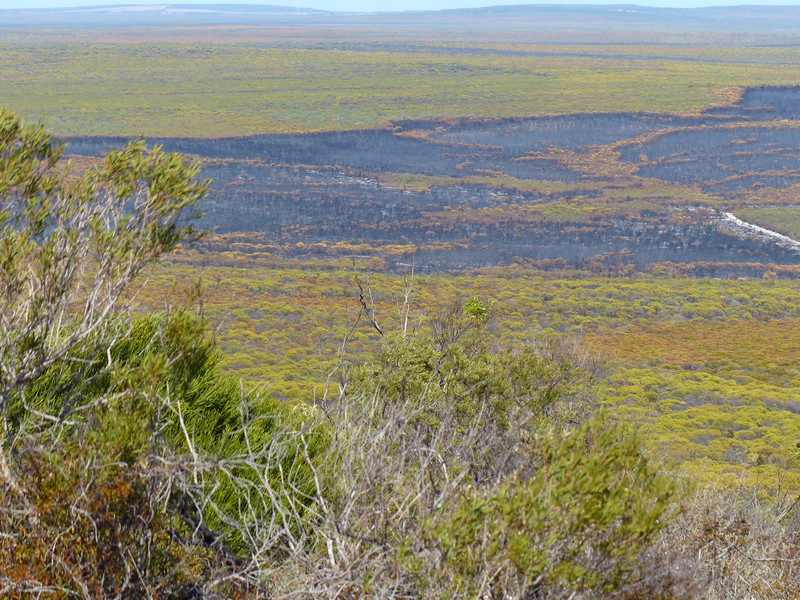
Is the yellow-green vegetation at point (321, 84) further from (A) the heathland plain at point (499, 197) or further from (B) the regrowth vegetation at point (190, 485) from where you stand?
(B) the regrowth vegetation at point (190, 485)

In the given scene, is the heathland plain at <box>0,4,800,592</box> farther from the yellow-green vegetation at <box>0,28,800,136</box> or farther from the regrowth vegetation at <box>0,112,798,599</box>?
the regrowth vegetation at <box>0,112,798,599</box>

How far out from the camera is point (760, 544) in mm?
10641

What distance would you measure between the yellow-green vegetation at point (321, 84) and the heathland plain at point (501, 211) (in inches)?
25.7

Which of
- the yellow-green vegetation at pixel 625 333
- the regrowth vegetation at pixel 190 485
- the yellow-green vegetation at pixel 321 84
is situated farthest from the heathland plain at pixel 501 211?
the regrowth vegetation at pixel 190 485

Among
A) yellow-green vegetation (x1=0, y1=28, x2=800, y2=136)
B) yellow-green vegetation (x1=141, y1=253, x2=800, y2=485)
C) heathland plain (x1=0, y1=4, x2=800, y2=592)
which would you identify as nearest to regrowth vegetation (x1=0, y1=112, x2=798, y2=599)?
heathland plain (x1=0, y1=4, x2=800, y2=592)

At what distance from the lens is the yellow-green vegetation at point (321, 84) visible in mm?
91500

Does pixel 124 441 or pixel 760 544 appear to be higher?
pixel 124 441

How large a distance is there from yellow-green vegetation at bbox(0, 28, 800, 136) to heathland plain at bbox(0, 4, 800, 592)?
652 mm

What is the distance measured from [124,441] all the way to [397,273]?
146ft

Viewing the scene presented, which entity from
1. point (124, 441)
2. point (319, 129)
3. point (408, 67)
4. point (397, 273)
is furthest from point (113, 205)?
point (408, 67)

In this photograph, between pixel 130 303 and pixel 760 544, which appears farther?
pixel 760 544

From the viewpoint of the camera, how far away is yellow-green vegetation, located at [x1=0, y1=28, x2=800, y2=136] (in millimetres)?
91500

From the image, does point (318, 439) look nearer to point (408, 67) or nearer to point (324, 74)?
point (324, 74)

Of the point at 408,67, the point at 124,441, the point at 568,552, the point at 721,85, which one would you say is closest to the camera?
the point at 568,552
